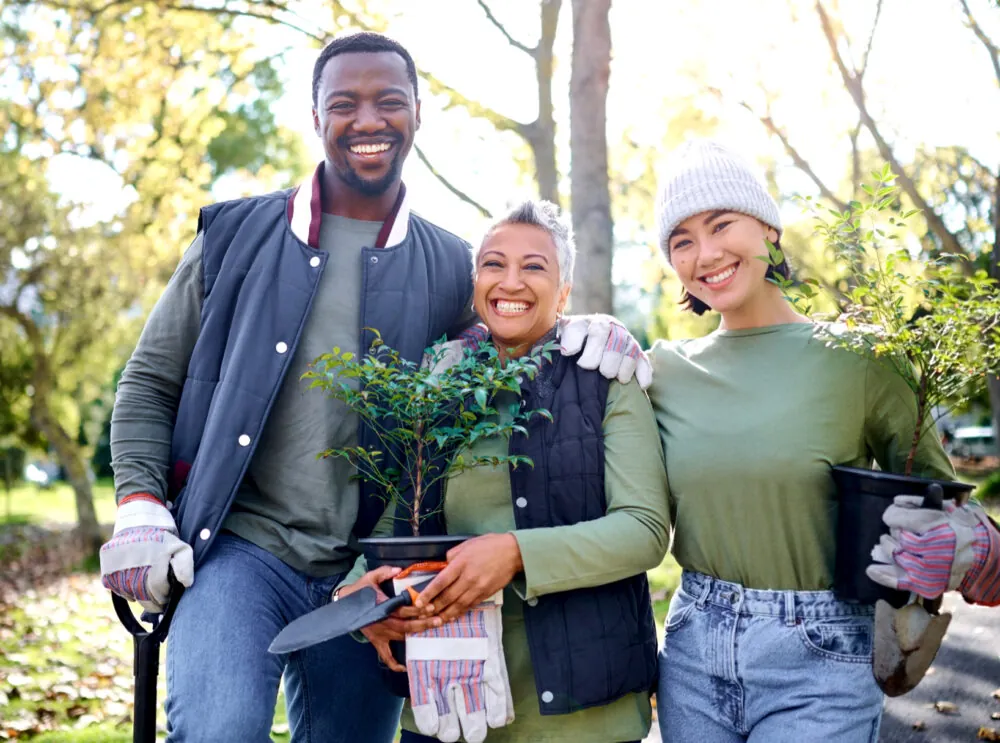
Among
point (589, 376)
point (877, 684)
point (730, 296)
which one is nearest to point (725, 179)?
point (730, 296)

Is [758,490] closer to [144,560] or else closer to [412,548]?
[412,548]

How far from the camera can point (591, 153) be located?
624 cm

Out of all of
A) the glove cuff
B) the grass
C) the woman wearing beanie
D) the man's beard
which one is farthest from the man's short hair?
the grass

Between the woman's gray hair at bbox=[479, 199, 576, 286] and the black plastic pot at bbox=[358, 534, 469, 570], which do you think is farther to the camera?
the woman's gray hair at bbox=[479, 199, 576, 286]

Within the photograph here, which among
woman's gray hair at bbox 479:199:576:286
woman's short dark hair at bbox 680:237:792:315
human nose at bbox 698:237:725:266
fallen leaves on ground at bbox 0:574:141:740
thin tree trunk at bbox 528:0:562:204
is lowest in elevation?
fallen leaves on ground at bbox 0:574:141:740

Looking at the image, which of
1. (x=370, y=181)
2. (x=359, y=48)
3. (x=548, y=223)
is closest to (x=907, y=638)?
(x=548, y=223)

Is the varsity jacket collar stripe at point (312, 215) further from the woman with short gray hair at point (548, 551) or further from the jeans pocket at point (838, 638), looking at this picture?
the jeans pocket at point (838, 638)

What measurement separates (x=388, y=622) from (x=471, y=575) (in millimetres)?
277

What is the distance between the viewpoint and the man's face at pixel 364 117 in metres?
3.12

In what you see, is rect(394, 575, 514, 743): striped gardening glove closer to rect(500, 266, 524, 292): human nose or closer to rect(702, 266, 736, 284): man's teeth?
rect(500, 266, 524, 292): human nose

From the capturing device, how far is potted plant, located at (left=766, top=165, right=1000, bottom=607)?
234 cm

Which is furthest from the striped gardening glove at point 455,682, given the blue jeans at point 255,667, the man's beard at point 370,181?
the man's beard at point 370,181

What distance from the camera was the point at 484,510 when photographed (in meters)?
2.67

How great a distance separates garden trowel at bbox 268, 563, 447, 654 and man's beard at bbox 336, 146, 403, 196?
140 cm
